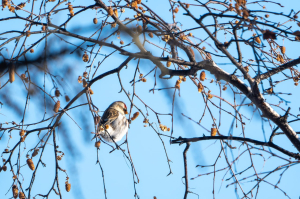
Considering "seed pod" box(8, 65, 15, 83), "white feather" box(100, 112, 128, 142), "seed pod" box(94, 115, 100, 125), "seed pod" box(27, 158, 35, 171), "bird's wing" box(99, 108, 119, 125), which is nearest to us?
"seed pod" box(8, 65, 15, 83)

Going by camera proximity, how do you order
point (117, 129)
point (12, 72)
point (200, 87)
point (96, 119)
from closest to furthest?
1. point (12, 72)
2. point (96, 119)
3. point (200, 87)
4. point (117, 129)

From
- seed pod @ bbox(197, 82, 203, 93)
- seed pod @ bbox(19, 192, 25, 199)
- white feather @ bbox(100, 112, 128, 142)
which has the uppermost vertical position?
white feather @ bbox(100, 112, 128, 142)

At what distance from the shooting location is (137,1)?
2455 mm

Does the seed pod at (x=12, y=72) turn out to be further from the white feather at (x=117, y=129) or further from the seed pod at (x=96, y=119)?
the white feather at (x=117, y=129)

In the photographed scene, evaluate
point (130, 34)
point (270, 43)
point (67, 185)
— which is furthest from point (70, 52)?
point (270, 43)

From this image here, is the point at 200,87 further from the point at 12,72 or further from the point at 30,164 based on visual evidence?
the point at 12,72

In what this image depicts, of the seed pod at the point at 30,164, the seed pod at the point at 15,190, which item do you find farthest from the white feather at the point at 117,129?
the seed pod at the point at 15,190

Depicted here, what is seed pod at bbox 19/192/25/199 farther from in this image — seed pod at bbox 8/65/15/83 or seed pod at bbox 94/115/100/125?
seed pod at bbox 8/65/15/83

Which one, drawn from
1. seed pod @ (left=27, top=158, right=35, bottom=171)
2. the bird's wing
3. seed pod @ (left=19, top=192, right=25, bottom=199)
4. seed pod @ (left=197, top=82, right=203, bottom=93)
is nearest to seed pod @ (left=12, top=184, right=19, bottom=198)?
seed pod @ (left=19, top=192, right=25, bottom=199)

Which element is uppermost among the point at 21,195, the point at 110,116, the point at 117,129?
the point at 110,116

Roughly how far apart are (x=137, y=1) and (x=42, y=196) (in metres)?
1.51

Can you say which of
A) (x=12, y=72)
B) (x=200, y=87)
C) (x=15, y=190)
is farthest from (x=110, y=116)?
(x=12, y=72)

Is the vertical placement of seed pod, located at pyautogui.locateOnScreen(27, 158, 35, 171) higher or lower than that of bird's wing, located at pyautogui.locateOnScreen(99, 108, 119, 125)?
lower

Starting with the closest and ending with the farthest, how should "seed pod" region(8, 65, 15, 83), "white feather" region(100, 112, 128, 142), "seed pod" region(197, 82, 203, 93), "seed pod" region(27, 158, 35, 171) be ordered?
"seed pod" region(8, 65, 15, 83), "seed pod" region(27, 158, 35, 171), "seed pod" region(197, 82, 203, 93), "white feather" region(100, 112, 128, 142)
